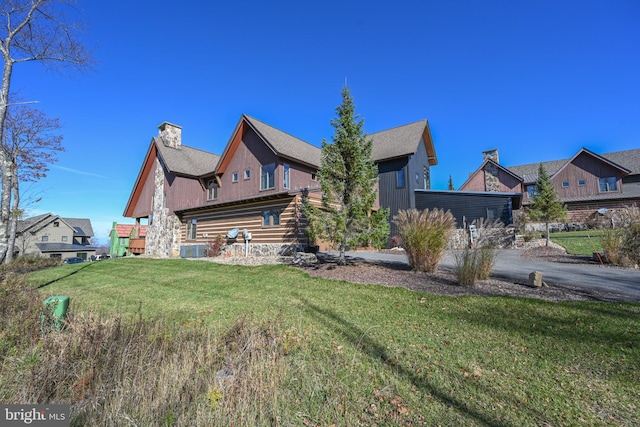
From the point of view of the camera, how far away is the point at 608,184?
28.2m

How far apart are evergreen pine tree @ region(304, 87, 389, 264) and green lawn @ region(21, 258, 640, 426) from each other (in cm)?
328

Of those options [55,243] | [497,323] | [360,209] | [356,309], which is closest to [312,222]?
[360,209]

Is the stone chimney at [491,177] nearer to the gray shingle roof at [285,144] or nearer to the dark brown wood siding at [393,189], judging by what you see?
the dark brown wood siding at [393,189]

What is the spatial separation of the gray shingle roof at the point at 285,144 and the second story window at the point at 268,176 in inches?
49.0

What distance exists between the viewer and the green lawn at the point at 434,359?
8.13ft

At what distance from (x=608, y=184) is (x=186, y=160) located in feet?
135

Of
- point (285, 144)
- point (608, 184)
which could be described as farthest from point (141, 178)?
point (608, 184)

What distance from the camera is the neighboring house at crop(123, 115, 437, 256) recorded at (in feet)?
52.0

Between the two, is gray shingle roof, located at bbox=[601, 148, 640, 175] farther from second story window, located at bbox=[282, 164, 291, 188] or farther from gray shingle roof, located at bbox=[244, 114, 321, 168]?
second story window, located at bbox=[282, 164, 291, 188]

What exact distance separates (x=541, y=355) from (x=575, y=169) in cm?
3704

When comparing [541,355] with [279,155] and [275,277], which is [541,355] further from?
[279,155]

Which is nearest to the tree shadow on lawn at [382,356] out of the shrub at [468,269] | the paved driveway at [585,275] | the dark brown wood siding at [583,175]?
the shrub at [468,269]

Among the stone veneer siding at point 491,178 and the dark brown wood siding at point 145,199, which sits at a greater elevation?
the stone veneer siding at point 491,178

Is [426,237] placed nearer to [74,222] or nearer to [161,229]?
[161,229]
